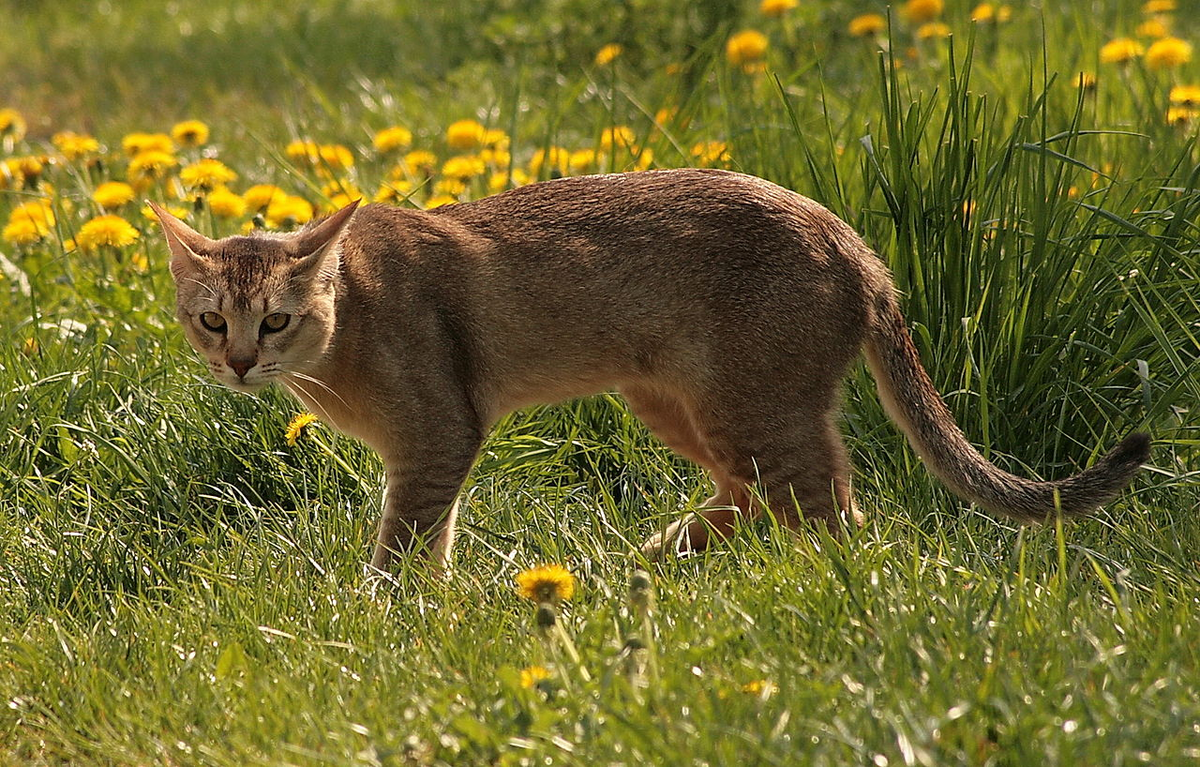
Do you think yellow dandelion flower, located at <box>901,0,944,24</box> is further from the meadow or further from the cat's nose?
the cat's nose

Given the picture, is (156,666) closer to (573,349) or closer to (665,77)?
(573,349)

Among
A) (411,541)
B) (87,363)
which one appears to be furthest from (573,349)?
(87,363)

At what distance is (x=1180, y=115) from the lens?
4676mm

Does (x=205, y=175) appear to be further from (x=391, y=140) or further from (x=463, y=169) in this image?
(x=463, y=169)

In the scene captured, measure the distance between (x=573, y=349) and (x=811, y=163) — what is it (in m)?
0.90

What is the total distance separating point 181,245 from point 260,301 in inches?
10.3

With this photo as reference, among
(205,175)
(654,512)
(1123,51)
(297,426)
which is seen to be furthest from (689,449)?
(1123,51)

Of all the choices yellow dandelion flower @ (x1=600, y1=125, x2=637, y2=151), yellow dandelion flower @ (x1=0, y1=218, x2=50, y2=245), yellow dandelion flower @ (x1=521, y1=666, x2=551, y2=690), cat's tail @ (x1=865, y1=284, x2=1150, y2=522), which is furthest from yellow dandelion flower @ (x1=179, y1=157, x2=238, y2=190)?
yellow dandelion flower @ (x1=521, y1=666, x2=551, y2=690)

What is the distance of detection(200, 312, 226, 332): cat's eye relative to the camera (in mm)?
3479

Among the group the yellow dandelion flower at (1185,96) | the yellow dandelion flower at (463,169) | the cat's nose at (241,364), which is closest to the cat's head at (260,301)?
the cat's nose at (241,364)

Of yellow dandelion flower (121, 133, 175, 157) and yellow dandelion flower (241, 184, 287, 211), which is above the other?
yellow dandelion flower (121, 133, 175, 157)

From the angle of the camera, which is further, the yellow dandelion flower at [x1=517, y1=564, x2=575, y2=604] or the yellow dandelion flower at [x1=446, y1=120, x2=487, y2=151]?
the yellow dandelion flower at [x1=446, y1=120, x2=487, y2=151]

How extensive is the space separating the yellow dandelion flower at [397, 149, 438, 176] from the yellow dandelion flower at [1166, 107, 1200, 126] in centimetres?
256

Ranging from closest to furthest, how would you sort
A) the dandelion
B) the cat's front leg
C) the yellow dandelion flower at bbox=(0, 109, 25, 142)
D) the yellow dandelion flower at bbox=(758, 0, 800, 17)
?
1. the cat's front leg
2. the dandelion
3. the yellow dandelion flower at bbox=(0, 109, 25, 142)
4. the yellow dandelion flower at bbox=(758, 0, 800, 17)
